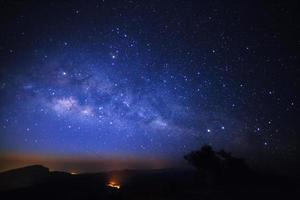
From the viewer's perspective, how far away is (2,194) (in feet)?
155

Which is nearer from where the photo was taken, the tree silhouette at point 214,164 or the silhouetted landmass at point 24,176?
the tree silhouette at point 214,164

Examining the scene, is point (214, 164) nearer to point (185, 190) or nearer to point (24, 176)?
point (185, 190)

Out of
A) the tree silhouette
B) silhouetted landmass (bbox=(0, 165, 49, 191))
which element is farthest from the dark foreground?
silhouetted landmass (bbox=(0, 165, 49, 191))

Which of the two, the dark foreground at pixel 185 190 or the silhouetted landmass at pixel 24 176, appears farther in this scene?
the silhouetted landmass at pixel 24 176

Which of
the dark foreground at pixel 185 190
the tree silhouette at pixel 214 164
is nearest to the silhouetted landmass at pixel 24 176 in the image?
the dark foreground at pixel 185 190

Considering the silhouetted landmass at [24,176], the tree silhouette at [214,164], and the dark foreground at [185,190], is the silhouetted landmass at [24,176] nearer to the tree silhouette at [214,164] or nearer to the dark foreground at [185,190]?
the dark foreground at [185,190]

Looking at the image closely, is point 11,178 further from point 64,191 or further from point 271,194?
point 271,194

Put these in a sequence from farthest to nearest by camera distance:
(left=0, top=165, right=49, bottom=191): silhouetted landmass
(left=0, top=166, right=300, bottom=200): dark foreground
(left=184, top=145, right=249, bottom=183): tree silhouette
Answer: (left=0, top=165, right=49, bottom=191): silhouetted landmass < (left=184, top=145, right=249, bottom=183): tree silhouette < (left=0, top=166, right=300, bottom=200): dark foreground

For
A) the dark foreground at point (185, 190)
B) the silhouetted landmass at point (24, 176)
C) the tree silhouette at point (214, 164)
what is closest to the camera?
the dark foreground at point (185, 190)

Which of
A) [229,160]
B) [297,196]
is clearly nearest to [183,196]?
[297,196]

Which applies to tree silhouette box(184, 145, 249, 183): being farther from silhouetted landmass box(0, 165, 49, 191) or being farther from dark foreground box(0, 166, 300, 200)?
silhouetted landmass box(0, 165, 49, 191)

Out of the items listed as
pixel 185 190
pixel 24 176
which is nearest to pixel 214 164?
pixel 185 190

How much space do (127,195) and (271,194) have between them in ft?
54.6

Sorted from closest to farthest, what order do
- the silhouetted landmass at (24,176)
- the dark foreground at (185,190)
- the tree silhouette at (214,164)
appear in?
the dark foreground at (185,190)
the tree silhouette at (214,164)
the silhouetted landmass at (24,176)
